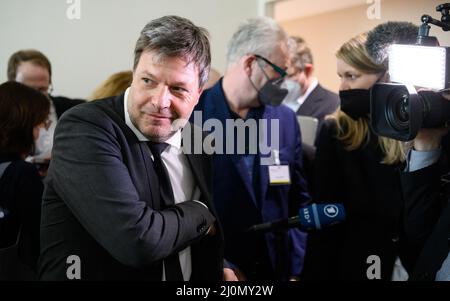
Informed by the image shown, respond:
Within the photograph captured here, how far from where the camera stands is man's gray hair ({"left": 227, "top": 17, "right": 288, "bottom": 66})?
1776 mm

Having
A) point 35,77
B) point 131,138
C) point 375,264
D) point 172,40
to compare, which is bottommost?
point 375,264

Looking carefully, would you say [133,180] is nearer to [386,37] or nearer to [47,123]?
[47,123]

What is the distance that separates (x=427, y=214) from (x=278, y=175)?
1.91 feet

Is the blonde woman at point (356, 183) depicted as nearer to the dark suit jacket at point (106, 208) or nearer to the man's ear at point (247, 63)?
the man's ear at point (247, 63)

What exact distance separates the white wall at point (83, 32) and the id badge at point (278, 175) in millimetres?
568

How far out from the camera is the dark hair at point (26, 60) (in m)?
1.39

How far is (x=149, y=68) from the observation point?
103 cm

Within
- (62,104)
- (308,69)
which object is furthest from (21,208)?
(308,69)

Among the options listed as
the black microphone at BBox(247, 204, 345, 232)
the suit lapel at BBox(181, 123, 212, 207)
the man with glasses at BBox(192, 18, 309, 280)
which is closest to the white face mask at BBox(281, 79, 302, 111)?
the man with glasses at BBox(192, 18, 309, 280)

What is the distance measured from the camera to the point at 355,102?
1.56 meters

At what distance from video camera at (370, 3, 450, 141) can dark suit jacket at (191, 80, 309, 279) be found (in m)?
0.60

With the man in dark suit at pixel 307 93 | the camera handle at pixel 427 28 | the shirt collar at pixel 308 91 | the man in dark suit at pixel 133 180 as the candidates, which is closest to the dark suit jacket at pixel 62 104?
the man in dark suit at pixel 133 180

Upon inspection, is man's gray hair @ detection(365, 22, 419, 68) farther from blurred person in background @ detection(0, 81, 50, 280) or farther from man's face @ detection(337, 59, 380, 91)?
blurred person in background @ detection(0, 81, 50, 280)
